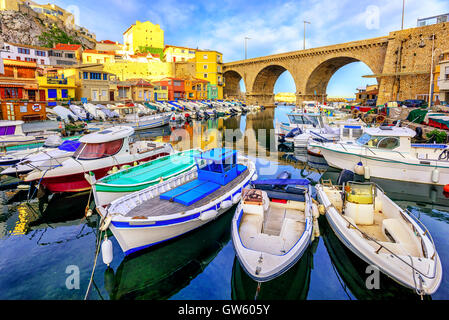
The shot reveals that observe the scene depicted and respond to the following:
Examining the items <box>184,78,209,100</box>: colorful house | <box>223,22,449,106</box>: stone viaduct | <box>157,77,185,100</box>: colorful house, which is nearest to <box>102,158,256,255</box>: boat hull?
<box>223,22,449,106</box>: stone viaduct

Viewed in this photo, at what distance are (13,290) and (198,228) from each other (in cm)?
398

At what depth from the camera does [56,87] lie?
31.3 metres

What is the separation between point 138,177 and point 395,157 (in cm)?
1022

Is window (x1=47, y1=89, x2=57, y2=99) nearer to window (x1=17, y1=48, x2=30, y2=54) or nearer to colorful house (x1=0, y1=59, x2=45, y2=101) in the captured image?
colorful house (x1=0, y1=59, x2=45, y2=101)

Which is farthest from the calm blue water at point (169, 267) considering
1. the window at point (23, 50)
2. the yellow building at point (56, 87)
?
the window at point (23, 50)

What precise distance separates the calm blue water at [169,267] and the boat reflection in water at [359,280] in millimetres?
17

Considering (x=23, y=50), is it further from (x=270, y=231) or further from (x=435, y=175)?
(x=435, y=175)

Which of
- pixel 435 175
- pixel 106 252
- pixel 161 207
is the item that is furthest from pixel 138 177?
pixel 435 175

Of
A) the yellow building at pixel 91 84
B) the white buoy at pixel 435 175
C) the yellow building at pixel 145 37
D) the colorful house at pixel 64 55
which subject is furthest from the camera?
the yellow building at pixel 145 37

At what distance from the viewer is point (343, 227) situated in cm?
597

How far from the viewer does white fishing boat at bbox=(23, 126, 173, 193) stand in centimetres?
938

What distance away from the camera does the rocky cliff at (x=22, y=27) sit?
51.0 m

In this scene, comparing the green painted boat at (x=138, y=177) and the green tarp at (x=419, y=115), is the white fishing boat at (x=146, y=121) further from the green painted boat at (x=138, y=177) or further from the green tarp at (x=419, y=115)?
the green tarp at (x=419, y=115)
